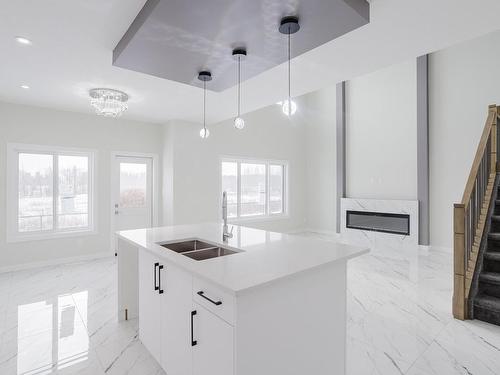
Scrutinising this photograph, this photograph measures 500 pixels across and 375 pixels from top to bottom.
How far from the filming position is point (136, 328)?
2730 millimetres

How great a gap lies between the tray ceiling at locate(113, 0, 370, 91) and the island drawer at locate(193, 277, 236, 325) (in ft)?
5.45

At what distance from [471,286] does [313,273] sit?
2.29m

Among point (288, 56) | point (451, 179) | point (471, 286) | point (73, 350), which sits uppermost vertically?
point (288, 56)

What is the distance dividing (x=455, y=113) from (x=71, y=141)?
22.8ft

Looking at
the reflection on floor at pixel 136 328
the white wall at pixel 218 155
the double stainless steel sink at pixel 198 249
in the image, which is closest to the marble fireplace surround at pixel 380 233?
the white wall at pixel 218 155

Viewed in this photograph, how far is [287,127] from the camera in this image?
25.2 feet

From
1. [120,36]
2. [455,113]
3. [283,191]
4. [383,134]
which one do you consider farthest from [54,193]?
[455,113]

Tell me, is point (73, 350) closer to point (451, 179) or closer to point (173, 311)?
point (173, 311)

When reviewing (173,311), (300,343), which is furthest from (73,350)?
(300,343)

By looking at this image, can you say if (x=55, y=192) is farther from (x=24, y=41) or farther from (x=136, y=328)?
(x=136, y=328)

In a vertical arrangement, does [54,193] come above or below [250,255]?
above

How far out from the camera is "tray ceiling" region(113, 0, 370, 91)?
1.83 meters

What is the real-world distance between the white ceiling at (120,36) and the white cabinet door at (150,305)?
6.08 ft

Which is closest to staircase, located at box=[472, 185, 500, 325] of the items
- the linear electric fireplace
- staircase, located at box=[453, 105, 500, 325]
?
staircase, located at box=[453, 105, 500, 325]
